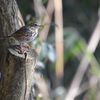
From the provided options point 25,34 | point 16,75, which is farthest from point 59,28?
point 16,75

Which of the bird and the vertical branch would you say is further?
the vertical branch

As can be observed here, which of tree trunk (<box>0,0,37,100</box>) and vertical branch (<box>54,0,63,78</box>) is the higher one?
tree trunk (<box>0,0,37,100</box>)

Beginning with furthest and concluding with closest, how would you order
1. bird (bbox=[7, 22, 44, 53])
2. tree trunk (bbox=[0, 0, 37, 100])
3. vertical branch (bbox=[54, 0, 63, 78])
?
1. vertical branch (bbox=[54, 0, 63, 78])
2. bird (bbox=[7, 22, 44, 53])
3. tree trunk (bbox=[0, 0, 37, 100])

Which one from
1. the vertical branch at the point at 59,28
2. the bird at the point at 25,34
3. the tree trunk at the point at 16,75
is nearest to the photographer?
the tree trunk at the point at 16,75

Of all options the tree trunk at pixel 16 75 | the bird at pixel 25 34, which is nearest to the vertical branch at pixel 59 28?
the bird at pixel 25 34

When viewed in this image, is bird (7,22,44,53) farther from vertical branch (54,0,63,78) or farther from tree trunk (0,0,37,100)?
vertical branch (54,0,63,78)

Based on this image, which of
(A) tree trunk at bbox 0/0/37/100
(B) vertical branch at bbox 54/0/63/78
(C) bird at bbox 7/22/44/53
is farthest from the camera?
(B) vertical branch at bbox 54/0/63/78

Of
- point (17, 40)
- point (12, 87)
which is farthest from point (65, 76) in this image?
point (12, 87)

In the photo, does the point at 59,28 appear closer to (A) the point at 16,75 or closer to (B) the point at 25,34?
(B) the point at 25,34

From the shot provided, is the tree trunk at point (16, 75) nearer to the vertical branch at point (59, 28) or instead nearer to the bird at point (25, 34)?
the bird at point (25, 34)

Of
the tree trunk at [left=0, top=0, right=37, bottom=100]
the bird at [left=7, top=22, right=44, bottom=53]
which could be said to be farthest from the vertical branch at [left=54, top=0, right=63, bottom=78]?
the tree trunk at [left=0, top=0, right=37, bottom=100]

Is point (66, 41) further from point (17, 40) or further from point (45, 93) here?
point (17, 40)
